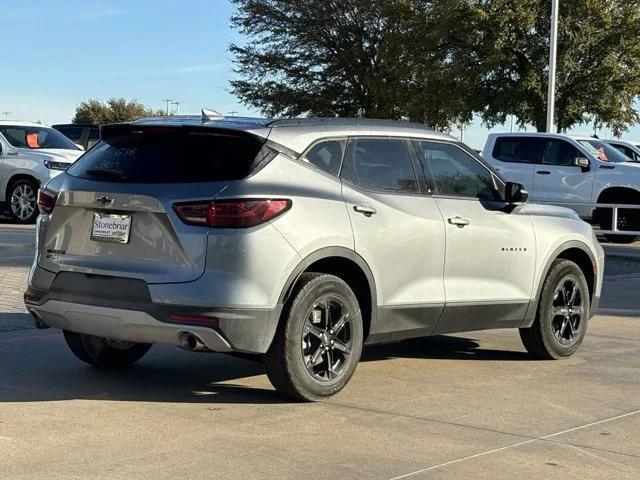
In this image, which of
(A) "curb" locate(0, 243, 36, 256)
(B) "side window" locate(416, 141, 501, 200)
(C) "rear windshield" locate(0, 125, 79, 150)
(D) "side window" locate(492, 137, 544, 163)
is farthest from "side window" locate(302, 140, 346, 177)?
(D) "side window" locate(492, 137, 544, 163)

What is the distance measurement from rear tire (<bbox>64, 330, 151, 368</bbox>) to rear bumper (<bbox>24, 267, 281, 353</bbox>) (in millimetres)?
886

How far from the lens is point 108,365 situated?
7.64 meters

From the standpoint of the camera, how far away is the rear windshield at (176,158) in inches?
252

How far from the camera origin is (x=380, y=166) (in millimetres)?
7191

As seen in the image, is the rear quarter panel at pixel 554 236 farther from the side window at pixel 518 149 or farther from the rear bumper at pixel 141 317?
the side window at pixel 518 149

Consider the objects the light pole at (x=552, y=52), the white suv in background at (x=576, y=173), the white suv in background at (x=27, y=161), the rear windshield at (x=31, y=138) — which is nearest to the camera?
the white suv in background at (x=27, y=161)

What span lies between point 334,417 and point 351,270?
3.36 ft

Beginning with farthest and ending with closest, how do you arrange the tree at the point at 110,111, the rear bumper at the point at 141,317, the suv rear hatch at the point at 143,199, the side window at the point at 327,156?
the tree at the point at 110,111
the side window at the point at 327,156
the suv rear hatch at the point at 143,199
the rear bumper at the point at 141,317

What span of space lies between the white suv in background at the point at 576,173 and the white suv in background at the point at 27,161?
8.26 meters

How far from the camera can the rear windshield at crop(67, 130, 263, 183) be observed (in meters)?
6.40

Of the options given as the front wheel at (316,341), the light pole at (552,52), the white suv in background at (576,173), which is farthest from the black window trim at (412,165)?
the light pole at (552,52)

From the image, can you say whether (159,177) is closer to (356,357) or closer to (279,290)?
(279,290)

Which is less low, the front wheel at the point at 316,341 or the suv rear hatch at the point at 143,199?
the suv rear hatch at the point at 143,199

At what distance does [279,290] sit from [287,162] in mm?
795
